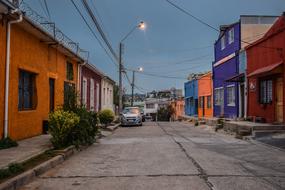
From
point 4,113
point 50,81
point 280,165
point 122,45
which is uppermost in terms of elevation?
point 122,45

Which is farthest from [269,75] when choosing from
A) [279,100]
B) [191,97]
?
[191,97]

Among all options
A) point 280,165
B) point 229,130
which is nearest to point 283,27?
point 229,130

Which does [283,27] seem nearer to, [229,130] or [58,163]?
[229,130]

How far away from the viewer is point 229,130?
23.0 meters

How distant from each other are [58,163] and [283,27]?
13.2 m

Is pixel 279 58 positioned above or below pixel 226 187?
above

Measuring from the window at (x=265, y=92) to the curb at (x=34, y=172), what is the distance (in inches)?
498

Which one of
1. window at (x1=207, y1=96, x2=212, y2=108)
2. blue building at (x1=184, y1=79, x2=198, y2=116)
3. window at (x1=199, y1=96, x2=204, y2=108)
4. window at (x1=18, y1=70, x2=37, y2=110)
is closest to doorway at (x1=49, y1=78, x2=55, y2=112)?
window at (x1=18, y1=70, x2=37, y2=110)

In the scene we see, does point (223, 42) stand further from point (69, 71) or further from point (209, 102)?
point (69, 71)

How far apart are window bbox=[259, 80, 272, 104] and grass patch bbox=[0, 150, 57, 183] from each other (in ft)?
44.7

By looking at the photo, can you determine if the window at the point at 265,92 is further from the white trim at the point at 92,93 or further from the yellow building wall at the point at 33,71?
the white trim at the point at 92,93

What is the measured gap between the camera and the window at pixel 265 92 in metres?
22.1

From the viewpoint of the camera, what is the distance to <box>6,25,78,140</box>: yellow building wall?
14617 mm

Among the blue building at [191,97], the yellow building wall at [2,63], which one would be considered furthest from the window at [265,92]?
the blue building at [191,97]
